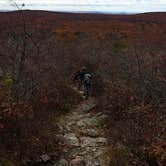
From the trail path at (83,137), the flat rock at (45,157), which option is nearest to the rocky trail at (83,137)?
the trail path at (83,137)

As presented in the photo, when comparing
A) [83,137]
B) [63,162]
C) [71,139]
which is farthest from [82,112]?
[63,162]

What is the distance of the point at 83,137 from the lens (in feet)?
29.5

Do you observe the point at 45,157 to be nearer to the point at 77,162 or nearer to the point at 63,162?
the point at 63,162

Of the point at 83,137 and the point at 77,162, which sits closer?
the point at 77,162

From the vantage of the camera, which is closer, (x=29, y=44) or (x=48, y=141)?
(x=48, y=141)

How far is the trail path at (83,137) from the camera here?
7.71 m

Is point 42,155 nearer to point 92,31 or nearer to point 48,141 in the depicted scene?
point 48,141

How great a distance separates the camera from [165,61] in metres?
12.8

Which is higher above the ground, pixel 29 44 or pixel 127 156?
pixel 29 44

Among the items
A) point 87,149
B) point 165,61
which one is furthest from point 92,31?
point 87,149

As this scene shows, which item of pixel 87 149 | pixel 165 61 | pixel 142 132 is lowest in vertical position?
pixel 87 149

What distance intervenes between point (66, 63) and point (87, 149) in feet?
24.4

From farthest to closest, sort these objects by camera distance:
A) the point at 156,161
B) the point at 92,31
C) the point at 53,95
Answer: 1. the point at 92,31
2. the point at 53,95
3. the point at 156,161

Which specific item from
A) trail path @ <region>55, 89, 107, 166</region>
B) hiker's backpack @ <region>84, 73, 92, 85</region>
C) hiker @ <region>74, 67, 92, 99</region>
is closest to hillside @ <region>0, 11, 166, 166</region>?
trail path @ <region>55, 89, 107, 166</region>
